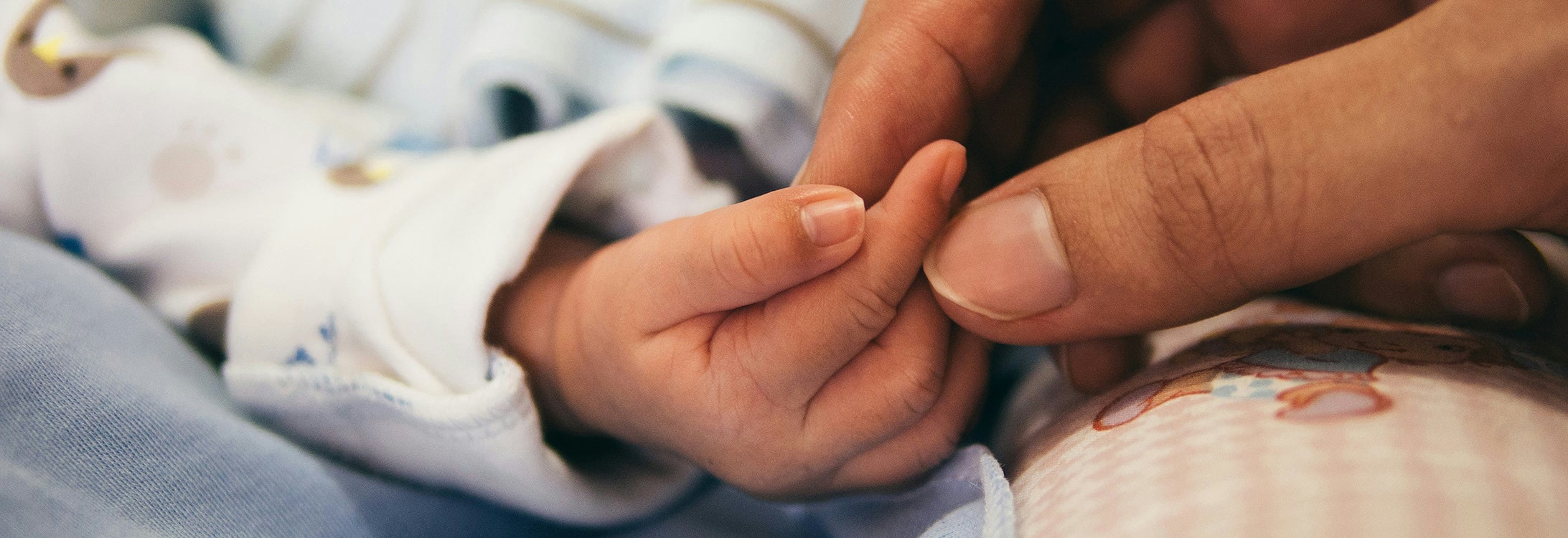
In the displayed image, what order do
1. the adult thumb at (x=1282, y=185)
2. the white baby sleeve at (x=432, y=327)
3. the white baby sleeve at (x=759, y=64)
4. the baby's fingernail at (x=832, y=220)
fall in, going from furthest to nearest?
the white baby sleeve at (x=759, y=64) → the white baby sleeve at (x=432, y=327) → the baby's fingernail at (x=832, y=220) → the adult thumb at (x=1282, y=185)

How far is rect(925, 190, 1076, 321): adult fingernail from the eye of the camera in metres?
0.44

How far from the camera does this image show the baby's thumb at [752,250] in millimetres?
435

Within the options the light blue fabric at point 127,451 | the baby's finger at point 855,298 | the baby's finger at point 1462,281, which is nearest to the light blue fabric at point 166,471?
the light blue fabric at point 127,451

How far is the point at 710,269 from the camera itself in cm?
46

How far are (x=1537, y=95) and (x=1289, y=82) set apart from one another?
0.09m

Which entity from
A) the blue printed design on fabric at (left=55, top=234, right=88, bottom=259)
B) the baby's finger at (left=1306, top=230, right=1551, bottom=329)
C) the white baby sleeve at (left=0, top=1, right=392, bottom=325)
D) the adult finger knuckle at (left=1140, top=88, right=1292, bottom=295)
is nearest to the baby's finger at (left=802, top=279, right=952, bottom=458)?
the adult finger knuckle at (left=1140, top=88, right=1292, bottom=295)

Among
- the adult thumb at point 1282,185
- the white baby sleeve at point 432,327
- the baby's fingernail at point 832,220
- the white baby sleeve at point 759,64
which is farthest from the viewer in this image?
the white baby sleeve at point 759,64

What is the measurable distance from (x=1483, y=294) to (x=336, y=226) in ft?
2.78

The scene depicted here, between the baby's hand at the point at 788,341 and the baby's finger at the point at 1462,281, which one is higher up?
the baby's finger at the point at 1462,281

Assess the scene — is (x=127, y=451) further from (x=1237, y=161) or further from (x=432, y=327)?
(x=1237, y=161)

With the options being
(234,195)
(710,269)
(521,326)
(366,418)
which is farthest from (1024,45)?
(234,195)

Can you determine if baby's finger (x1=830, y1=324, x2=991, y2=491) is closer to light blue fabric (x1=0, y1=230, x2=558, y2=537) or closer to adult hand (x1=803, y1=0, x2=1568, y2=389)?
adult hand (x1=803, y1=0, x2=1568, y2=389)

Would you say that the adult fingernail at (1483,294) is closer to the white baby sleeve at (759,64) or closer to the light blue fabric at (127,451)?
the white baby sleeve at (759,64)

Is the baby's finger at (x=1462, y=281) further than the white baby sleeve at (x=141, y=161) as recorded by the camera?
No
